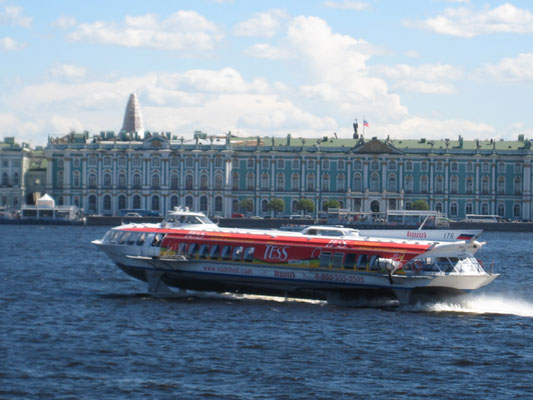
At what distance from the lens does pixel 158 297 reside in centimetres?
3647

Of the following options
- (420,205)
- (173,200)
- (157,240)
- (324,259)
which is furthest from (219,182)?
(324,259)

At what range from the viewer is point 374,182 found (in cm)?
12788

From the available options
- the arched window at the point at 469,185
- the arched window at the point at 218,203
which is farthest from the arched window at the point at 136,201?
the arched window at the point at 469,185

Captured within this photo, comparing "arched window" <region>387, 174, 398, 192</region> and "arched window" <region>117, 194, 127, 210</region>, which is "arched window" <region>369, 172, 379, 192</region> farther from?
"arched window" <region>117, 194, 127, 210</region>

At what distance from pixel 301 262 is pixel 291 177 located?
9305 cm

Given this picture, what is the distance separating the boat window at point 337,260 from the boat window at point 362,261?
0.55m

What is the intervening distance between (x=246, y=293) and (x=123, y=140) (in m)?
100

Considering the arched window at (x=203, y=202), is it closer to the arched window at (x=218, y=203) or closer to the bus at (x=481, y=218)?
the arched window at (x=218, y=203)

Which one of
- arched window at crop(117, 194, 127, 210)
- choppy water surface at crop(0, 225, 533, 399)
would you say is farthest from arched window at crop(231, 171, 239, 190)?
choppy water surface at crop(0, 225, 533, 399)

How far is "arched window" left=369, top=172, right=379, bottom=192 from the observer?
128 m

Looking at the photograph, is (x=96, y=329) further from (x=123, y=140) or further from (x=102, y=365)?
(x=123, y=140)

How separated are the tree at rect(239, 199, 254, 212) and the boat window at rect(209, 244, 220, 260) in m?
89.2

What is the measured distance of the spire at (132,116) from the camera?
16162cm

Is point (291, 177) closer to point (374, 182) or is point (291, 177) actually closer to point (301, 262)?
point (374, 182)
